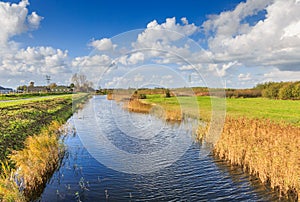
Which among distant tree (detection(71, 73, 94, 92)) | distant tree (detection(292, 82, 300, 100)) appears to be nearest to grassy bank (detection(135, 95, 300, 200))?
distant tree (detection(71, 73, 94, 92))

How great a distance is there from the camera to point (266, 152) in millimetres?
11891

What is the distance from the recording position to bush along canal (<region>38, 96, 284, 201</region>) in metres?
10.8

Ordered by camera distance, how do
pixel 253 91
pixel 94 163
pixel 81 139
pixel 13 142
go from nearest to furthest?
pixel 94 163, pixel 13 142, pixel 81 139, pixel 253 91

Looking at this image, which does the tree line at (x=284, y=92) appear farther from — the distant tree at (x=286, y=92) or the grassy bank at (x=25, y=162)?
the grassy bank at (x=25, y=162)

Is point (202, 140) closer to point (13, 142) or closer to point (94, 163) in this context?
point (94, 163)

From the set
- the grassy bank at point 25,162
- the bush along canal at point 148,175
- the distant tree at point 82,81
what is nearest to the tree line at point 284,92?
the distant tree at point 82,81

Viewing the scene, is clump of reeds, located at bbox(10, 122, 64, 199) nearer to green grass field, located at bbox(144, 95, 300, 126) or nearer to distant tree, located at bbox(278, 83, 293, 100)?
green grass field, located at bbox(144, 95, 300, 126)

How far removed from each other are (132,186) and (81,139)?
11620 millimetres

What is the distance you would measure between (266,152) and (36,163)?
35.7ft

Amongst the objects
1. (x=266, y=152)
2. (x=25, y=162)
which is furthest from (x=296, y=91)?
(x=25, y=162)

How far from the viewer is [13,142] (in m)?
16.9

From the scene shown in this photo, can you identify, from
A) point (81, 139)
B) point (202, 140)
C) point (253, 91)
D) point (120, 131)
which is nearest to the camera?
point (202, 140)

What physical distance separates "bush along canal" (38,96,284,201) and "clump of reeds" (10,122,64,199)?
47 centimetres

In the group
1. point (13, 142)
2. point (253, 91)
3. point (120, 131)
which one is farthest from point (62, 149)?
point (253, 91)
